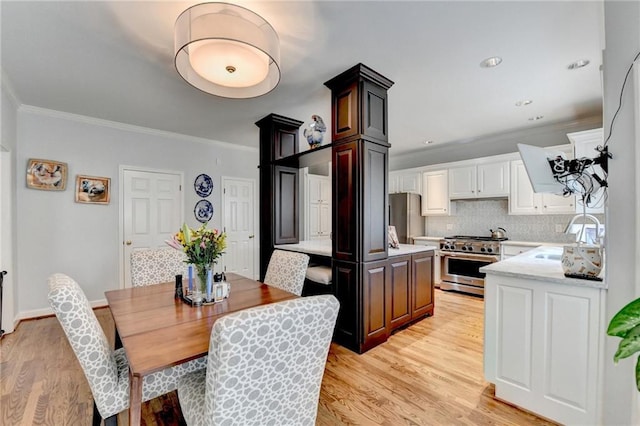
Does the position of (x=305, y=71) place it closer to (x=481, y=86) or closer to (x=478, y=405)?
(x=481, y=86)

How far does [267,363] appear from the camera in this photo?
3.20 feet

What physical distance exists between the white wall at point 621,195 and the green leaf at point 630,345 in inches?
34.9

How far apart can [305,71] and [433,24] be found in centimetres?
112

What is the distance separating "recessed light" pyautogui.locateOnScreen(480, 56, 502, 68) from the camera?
94.8 inches

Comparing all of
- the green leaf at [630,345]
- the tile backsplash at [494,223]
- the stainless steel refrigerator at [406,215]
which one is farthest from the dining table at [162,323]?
the tile backsplash at [494,223]

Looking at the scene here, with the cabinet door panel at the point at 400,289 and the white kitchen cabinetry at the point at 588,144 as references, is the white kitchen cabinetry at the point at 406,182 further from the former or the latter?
the cabinet door panel at the point at 400,289

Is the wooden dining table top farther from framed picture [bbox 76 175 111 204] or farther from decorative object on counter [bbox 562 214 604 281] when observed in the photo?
framed picture [bbox 76 175 111 204]

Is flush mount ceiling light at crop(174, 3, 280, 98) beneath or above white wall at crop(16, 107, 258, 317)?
above

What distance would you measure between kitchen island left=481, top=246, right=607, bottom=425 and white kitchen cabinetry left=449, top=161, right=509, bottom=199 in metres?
2.79

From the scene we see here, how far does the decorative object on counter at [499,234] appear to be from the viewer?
454cm

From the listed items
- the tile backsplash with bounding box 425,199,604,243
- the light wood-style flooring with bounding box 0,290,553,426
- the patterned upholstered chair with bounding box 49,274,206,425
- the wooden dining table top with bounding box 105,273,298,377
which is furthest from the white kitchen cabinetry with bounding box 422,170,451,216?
the patterned upholstered chair with bounding box 49,274,206,425

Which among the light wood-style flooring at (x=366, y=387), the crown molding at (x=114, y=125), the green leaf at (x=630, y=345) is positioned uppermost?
the crown molding at (x=114, y=125)

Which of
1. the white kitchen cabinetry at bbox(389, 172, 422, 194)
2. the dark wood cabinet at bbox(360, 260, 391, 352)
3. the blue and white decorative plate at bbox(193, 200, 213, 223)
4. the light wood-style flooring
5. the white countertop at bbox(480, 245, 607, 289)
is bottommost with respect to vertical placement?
the light wood-style flooring

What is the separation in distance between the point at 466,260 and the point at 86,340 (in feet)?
15.2
